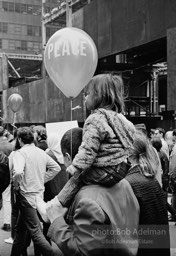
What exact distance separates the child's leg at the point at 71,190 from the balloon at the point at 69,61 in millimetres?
3181

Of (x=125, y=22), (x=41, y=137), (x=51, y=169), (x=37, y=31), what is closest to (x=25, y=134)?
(x=51, y=169)

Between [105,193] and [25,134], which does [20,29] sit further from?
[105,193]

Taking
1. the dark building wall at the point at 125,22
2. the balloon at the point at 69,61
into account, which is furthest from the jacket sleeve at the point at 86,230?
the dark building wall at the point at 125,22

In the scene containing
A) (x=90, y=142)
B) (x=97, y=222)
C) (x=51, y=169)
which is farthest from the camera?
(x=51, y=169)

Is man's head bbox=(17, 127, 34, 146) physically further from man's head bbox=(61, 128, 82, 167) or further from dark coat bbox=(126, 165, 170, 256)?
man's head bbox=(61, 128, 82, 167)

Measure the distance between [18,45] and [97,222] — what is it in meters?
84.3

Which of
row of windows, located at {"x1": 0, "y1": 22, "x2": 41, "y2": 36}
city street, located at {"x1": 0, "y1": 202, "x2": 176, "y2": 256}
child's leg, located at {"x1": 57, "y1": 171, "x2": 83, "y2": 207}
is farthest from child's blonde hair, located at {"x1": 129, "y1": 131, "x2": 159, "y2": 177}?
row of windows, located at {"x1": 0, "y1": 22, "x2": 41, "y2": 36}

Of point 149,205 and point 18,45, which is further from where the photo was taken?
point 18,45

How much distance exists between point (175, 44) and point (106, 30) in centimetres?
456

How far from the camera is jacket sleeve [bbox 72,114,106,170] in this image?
222 cm

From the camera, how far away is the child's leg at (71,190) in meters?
2.24

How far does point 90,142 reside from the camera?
2.26m

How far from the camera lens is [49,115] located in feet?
69.2

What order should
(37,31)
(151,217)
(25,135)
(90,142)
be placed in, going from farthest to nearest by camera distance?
1. (37,31)
2. (25,135)
3. (151,217)
4. (90,142)
